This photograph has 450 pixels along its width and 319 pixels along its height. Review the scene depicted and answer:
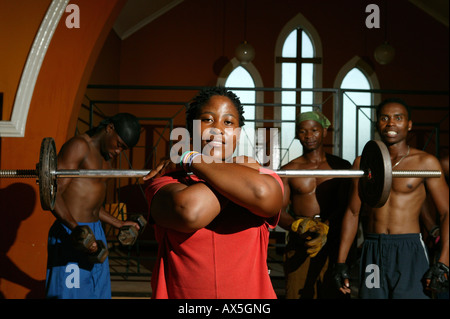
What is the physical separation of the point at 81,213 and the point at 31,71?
3.53 ft

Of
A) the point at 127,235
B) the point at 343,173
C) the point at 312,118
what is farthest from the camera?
the point at 312,118

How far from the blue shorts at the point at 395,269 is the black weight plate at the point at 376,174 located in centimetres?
100

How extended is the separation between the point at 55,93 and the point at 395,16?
662 centimetres

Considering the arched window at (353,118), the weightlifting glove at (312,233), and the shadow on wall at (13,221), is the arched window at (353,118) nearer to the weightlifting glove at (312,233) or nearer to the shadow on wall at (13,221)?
the weightlifting glove at (312,233)

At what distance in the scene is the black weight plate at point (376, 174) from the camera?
1446mm

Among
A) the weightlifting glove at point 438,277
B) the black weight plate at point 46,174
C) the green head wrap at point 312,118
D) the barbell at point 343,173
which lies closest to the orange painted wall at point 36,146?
the barbell at point 343,173

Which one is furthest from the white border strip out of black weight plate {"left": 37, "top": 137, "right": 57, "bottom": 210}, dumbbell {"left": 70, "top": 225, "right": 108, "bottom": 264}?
black weight plate {"left": 37, "top": 137, "right": 57, "bottom": 210}

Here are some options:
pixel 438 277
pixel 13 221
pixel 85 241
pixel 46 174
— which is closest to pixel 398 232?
pixel 438 277

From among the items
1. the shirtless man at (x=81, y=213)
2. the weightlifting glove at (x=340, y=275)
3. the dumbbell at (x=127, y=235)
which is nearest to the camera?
the weightlifting glove at (x=340, y=275)

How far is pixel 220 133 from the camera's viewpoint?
3.77ft

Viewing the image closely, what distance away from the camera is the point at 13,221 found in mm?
2986

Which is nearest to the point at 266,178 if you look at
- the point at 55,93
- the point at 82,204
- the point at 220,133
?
the point at 220,133

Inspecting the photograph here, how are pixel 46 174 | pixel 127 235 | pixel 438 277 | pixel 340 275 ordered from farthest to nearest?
pixel 127 235 → pixel 340 275 → pixel 438 277 → pixel 46 174

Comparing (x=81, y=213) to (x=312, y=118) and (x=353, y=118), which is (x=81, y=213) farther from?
(x=353, y=118)
